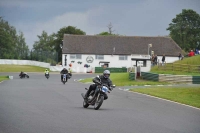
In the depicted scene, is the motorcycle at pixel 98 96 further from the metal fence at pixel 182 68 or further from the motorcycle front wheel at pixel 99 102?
the metal fence at pixel 182 68

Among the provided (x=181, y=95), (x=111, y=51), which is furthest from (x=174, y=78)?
(x=111, y=51)

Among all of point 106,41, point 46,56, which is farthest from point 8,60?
point 106,41

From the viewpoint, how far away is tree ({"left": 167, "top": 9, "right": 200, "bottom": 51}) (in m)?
118

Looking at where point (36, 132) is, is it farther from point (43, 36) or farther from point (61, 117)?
point (43, 36)

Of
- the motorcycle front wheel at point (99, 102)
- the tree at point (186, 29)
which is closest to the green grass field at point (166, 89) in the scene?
the motorcycle front wheel at point (99, 102)

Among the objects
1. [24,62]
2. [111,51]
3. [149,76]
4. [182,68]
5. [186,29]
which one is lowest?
[149,76]

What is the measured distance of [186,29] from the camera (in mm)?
121375

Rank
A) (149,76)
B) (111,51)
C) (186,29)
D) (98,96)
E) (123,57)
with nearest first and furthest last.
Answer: (98,96)
(149,76)
(123,57)
(111,51)
(186,29)

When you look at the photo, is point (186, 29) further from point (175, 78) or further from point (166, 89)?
point (166, 89)

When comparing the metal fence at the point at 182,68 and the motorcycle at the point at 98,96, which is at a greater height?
the metal fence at the point at 182,68

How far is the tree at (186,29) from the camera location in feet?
389

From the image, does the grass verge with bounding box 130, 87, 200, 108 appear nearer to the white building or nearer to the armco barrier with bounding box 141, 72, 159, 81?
the armco barrier with bounding box 141, 72, 159, 81

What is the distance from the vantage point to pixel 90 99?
66.0ft

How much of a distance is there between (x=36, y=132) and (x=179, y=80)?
3720 cm
